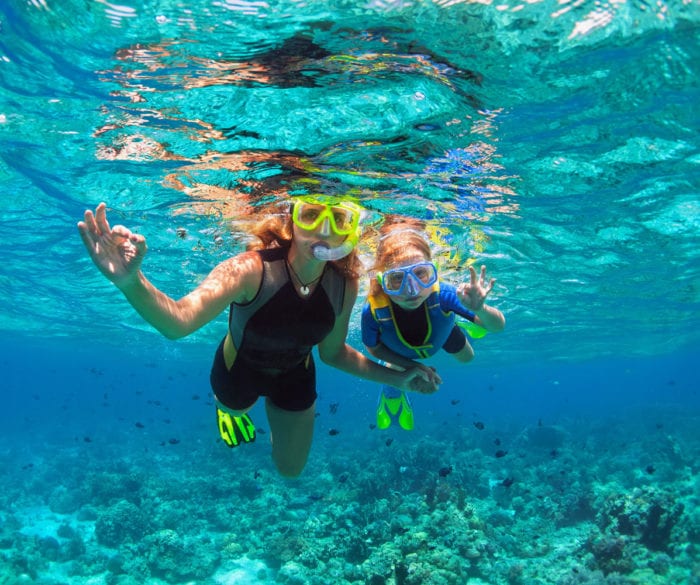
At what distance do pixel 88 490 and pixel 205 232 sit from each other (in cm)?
1594

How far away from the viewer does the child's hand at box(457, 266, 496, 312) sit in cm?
611

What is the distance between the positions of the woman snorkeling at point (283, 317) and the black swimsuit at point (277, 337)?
0.5 inches

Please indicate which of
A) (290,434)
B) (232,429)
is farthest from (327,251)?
(232,429)

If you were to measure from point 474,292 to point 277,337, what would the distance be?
108 inches

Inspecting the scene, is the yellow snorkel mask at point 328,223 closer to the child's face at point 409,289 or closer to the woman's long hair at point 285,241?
the woman's long hair at point 285,241

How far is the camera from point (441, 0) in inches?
241

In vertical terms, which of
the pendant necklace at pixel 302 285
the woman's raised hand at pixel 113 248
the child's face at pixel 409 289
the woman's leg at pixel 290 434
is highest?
the child's face at pixel 409 289

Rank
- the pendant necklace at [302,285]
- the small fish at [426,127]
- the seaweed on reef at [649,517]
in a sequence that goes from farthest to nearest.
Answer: the seaweed on reef at [649,517] < the small fish at [426,127] < the pendant necklace at [302,285]

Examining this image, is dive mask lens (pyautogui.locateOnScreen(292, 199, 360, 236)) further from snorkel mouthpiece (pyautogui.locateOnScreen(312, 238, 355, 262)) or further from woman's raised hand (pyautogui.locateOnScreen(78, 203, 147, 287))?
woman's raised hand (pyautogui.locateOnScreen(78, 203, 147, 287))

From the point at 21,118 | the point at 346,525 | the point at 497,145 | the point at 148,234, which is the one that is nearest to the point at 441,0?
the point at 497,145

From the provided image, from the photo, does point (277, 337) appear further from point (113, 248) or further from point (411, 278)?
point (113, 248)

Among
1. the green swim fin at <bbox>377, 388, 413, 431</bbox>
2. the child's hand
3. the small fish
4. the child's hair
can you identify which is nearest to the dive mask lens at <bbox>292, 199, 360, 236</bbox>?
the child's hair

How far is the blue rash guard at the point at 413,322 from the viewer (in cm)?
667

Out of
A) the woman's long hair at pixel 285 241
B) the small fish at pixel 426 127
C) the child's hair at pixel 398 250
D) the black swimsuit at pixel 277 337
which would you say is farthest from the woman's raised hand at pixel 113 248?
the small fish at pixel 426 127
